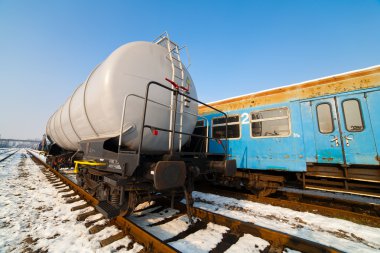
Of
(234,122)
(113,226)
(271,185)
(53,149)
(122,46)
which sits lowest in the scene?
(113,226)

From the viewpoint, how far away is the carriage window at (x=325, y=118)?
16.5ft

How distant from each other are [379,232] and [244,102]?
462 cm

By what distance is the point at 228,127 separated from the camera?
7.02 meters

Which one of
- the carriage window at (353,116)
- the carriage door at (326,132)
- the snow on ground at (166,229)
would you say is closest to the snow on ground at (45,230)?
the snow on ground at (166,229)

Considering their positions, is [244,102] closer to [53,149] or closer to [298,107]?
[298,107]

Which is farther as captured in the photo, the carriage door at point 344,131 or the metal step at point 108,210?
the carriage door at point 344,131

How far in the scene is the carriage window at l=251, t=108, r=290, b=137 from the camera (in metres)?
5.68

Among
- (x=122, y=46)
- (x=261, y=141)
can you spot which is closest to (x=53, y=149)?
(x=122, y=46)

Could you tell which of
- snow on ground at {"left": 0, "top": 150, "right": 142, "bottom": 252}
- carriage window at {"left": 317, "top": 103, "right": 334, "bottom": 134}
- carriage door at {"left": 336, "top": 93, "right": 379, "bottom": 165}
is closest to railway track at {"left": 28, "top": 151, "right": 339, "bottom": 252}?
snow on ground at {"left": 0, "top": 150, "right": 142, "bottom": 252}

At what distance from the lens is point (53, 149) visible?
11211mm

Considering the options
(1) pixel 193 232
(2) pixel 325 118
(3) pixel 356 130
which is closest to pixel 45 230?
(1) pixel 193 232

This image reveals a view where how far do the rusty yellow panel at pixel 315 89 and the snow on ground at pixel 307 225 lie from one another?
3288 millimetres

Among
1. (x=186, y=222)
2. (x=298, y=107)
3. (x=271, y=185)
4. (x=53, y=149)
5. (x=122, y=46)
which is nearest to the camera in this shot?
(x=186, y=222)

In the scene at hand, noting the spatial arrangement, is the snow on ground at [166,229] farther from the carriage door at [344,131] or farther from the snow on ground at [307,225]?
the carriage door at [344,131]
